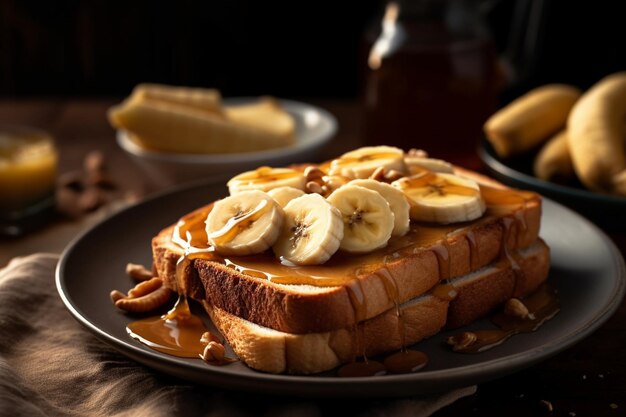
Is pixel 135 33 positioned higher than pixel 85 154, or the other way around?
pixel 135 33

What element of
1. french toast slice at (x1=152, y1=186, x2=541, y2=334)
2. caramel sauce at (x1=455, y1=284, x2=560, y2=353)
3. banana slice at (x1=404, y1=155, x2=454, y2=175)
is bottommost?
caramel sauce at (x1=455, y1=284, x2=560, y2=353)

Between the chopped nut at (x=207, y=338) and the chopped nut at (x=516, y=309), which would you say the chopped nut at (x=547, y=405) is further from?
the chopped nut at (x=207, y=338)

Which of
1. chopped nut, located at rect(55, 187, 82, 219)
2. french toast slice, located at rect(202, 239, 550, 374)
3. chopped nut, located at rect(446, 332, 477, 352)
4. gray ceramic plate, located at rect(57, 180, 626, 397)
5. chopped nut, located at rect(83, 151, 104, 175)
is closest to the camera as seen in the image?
gray ceramic plate, located at rect(57, 180, 626, 397)

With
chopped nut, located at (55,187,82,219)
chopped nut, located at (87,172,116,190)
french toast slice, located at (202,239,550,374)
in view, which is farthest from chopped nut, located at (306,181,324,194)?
chopped nut, located at (87,172,116,190)

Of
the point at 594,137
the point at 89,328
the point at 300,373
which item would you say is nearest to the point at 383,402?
the point at 300,373

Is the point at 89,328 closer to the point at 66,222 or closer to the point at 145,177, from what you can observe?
the point at 66,222

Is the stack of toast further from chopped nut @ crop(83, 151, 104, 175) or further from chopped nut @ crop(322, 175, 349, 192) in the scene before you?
chopped nut @ crop(83, 151, 104, 175)

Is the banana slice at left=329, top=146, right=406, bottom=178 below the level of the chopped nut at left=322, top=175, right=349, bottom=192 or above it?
above

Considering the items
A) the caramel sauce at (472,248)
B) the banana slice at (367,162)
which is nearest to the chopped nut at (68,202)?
the banana slice at (367,162)
